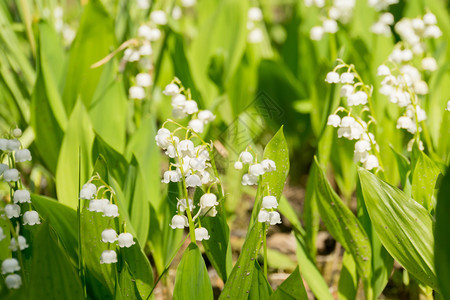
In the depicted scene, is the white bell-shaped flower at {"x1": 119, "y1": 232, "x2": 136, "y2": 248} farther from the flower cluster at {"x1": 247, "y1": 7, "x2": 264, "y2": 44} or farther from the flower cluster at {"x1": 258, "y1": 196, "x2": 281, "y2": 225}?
the flower cluster at {"x1": 247, "y1": 7, "x2": 264, "y2": 44}

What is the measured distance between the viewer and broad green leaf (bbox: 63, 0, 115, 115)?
2316mm

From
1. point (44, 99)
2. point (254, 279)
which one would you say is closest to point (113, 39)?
point (44, 99)

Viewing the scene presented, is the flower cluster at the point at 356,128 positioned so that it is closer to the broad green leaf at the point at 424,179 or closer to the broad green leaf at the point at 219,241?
the broad green leaf at the point at 424,179

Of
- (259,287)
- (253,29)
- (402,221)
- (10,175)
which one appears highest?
(253,29)

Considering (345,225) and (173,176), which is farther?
(345,225)

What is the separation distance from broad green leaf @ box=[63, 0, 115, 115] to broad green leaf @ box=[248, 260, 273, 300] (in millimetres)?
1275

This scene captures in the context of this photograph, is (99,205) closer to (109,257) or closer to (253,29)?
(109,257)

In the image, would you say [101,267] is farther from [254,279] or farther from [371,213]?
[371,213]

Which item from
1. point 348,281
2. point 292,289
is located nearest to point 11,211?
point 292,289

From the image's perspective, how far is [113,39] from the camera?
2.36 meters

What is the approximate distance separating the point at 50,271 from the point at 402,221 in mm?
848

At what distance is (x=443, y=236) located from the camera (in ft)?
3.55

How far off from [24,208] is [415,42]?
1597 millimetres

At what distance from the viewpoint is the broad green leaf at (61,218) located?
1587 millimetres
